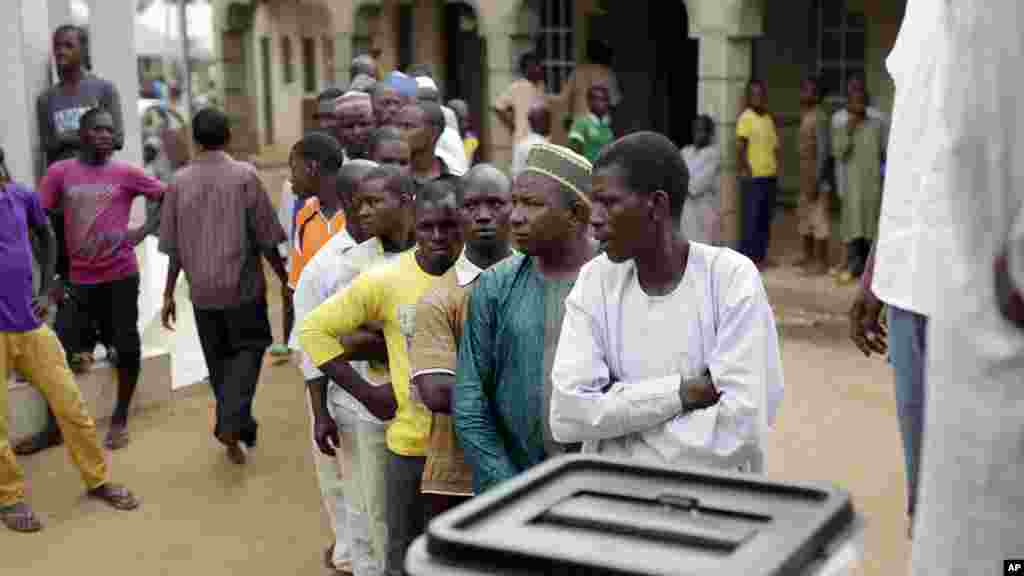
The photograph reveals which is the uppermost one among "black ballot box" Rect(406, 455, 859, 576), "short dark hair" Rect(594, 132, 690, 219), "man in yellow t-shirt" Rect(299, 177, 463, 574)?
"short dark hair" Rect(594, 132, 690, 219)

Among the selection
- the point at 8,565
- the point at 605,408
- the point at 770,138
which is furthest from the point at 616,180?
the point at 770,138

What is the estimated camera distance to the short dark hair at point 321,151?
5.66 metres

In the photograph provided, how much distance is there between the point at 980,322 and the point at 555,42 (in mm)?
15550

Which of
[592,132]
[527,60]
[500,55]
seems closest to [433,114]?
[592,132]

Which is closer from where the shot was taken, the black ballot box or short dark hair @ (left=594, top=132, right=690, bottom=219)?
the black ballot box

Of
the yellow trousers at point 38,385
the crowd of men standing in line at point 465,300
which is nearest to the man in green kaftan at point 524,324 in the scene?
the crowd of men standing in line at point 465,300

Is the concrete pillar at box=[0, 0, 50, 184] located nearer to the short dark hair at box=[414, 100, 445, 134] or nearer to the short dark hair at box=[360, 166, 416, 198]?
the short dark hair at box=[414, 100, 445, 134]

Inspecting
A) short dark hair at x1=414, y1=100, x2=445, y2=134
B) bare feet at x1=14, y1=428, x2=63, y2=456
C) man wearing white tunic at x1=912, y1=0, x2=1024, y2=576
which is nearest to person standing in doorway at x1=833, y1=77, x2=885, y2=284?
short dark hair at x1=414, y1=100, x2=445, y2=134

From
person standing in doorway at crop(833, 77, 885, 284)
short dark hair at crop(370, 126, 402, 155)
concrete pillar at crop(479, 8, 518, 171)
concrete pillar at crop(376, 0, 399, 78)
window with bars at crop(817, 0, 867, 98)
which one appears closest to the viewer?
short dark hair at crop(370, 126, 402, 155)

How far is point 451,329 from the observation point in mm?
3672

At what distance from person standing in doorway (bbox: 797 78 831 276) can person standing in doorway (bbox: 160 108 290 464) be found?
21.4 feet

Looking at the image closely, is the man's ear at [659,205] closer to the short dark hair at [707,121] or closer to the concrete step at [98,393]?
the concrete step at [98,393]

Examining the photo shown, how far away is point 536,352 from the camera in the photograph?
322cm

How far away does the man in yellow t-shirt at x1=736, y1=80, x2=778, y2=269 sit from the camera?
1213 cm
